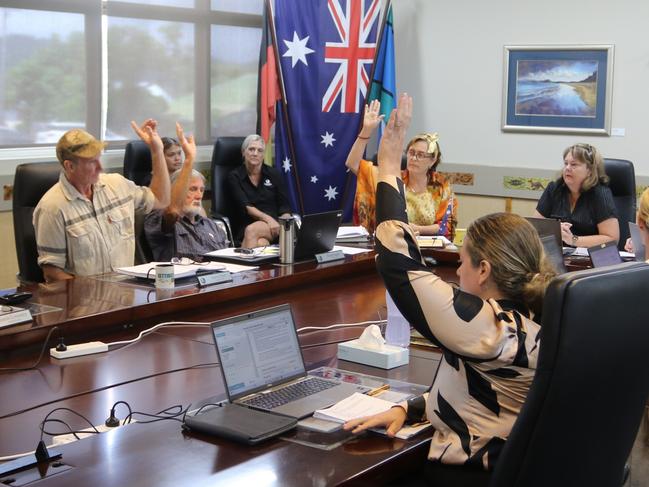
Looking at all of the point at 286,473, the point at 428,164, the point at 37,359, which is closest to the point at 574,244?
the point at 428,164

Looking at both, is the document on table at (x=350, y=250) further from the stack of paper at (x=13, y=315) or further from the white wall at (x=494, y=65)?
the white wall at (x=494, y=65)

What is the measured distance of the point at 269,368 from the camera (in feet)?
7.30

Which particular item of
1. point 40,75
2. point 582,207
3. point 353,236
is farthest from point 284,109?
point 582,207

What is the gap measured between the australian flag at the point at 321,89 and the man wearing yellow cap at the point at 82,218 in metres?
2.69

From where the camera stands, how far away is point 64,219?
3.88 meters

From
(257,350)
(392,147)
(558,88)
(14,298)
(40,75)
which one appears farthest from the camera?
(558,88)

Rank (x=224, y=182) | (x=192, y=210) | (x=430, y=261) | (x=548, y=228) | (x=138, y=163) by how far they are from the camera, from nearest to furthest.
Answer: (x=548, y=228) → (x=430, y=261) → (x=192, y=210) → (x=138, y=163) → (x=224, y=182)

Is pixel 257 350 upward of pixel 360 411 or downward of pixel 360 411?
upward

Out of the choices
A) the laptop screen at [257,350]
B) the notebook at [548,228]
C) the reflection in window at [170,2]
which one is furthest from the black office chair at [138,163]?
the laptop screen at [257,350]

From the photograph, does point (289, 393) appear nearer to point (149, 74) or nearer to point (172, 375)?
point (172, 375)

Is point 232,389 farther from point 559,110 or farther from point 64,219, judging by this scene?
point 559,110

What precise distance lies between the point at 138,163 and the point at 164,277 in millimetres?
2249

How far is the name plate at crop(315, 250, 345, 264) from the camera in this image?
3971mm

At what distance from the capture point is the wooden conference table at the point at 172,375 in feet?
5.90
